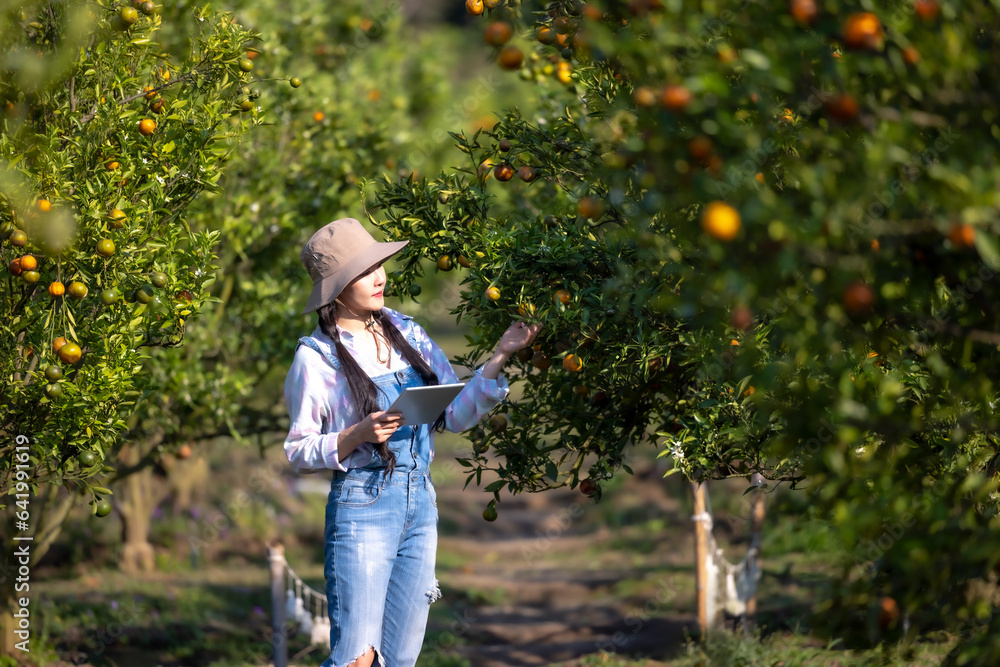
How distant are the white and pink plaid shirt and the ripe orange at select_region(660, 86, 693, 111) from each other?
56.6 inches

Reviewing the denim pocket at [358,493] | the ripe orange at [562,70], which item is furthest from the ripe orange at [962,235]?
the ripe orange at [562,70]

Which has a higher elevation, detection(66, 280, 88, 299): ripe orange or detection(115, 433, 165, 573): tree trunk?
detection(66, 280, 88, 299): ripe orange

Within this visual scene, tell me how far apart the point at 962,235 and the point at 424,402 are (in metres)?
1.65

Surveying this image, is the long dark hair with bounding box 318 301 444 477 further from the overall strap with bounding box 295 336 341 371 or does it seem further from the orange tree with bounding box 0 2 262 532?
the orange tree with bounding box 0 2 262 532

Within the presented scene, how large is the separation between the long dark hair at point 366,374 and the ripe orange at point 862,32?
A: 184 cm

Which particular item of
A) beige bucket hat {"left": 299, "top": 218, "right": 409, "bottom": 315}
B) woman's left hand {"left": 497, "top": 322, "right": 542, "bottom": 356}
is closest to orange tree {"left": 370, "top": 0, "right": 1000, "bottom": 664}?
woman's left hand {"left": 497, "top": 322, "right": 542, "bottom": 356}

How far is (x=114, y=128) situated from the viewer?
371 cm

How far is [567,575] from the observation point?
866cm

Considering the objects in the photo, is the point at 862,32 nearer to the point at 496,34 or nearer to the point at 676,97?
the point at 676,97

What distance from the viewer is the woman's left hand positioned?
3068 millimetres

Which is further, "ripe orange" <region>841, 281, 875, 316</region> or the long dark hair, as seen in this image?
the long dark hair

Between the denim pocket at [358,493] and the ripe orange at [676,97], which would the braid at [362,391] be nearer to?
the denim pocket at [358,493]

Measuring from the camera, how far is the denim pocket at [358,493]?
3025mm

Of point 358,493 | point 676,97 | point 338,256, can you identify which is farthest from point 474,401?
point 676,97
